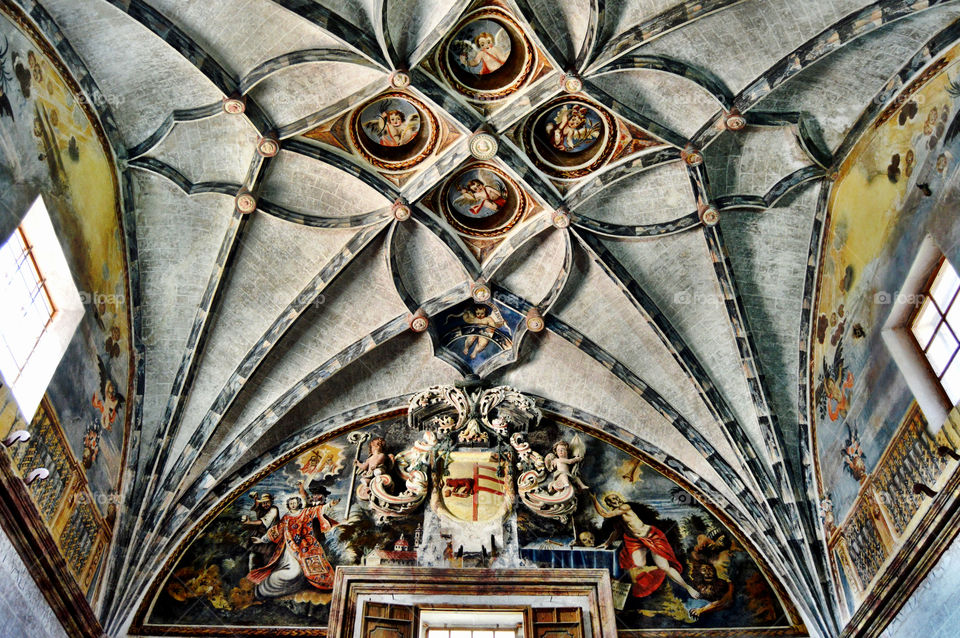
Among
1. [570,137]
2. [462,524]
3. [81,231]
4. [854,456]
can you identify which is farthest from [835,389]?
[81,231]

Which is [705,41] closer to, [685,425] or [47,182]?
[685,425]

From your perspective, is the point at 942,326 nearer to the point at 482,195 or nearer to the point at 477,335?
the point at 482,195

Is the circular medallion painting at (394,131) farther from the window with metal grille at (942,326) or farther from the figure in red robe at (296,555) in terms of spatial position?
the window with metal grille at (942,326)

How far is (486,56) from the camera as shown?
51.5ft

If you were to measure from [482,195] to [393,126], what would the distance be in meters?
2.18

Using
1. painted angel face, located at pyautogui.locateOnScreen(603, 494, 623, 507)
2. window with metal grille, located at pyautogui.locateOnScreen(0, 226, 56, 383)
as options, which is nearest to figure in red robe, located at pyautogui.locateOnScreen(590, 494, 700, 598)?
painted angel face, located at pyautogui.locateOnScreen(603, 494, 623, 507)

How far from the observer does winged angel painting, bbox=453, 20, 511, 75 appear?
1537cm

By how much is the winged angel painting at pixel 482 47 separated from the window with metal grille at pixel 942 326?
7840 mm

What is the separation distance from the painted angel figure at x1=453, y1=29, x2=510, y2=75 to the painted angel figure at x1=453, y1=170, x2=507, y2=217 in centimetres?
206

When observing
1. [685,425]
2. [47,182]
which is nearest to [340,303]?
[47,182]

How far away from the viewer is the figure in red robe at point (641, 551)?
14992mm

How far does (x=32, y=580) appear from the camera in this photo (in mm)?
12242

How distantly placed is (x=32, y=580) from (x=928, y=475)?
12245mm

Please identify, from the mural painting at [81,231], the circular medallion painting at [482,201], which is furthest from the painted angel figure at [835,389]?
the mural painting at [81,231]
